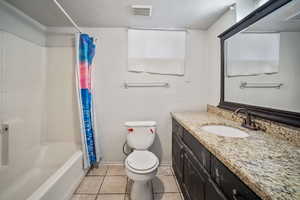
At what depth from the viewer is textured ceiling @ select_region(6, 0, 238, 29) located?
1550mm

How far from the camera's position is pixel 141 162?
5.04 feet

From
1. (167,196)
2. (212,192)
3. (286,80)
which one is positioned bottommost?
(167,196)

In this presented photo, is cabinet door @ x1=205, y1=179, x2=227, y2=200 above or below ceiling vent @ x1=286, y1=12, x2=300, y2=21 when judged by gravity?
below

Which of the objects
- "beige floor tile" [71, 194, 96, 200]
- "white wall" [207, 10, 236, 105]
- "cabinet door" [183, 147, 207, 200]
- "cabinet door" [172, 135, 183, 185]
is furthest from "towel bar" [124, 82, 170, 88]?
"beige floor tile" [71, 194, 96, 200]

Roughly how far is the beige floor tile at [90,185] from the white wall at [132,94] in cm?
36

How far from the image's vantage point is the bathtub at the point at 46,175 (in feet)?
4.15

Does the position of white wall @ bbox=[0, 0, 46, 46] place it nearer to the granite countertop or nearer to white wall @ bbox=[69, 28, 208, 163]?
white wall @ bbox=[69, 28, 208, 163]

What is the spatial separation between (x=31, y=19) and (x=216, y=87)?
2633 mm

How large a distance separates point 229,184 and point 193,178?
0.55 meters

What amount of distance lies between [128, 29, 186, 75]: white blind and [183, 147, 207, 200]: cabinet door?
4.21 feet

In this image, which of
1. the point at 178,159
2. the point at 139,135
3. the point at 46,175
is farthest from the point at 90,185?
the point at 178,159

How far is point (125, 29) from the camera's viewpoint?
2.12 metres

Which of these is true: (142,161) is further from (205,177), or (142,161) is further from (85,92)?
(85,92)

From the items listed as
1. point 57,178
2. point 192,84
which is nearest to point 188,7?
point 192,84
